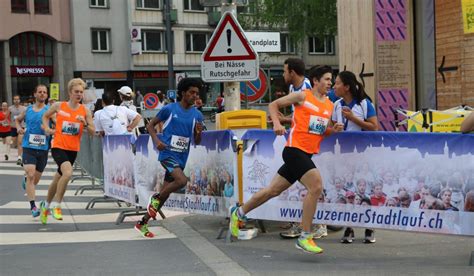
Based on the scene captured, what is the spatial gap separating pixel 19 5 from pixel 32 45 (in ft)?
9.22

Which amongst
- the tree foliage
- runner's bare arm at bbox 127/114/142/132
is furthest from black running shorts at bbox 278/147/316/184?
the tree foliage

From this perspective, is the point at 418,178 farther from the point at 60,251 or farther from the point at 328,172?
the point at 60,251

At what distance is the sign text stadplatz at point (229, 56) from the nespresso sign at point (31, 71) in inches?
1640

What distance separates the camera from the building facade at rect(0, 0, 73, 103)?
1884 inches

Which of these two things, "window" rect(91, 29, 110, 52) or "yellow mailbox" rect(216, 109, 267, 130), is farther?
"window" rect(91, 29, 110, 52)

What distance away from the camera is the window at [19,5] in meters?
48.4

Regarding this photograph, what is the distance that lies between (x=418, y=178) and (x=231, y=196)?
239 cm

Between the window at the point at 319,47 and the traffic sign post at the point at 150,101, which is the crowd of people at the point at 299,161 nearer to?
the traffic sign post at the point at 150,101

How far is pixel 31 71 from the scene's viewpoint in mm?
→ 49125

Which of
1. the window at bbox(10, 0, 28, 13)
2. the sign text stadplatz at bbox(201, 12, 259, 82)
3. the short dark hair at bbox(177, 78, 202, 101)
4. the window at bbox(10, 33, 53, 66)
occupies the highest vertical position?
the window at bbox(10, 0, 28, 13)

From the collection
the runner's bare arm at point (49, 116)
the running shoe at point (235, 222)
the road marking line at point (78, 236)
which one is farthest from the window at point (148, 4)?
the running shoe at point (235, 222)

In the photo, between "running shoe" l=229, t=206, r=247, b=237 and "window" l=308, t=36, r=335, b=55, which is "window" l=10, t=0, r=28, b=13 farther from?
"running shoe" l=229, t=206, r=247, b=237

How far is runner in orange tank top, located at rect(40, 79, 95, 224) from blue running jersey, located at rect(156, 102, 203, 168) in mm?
2158

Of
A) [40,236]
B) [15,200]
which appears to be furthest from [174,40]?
[40,236]
